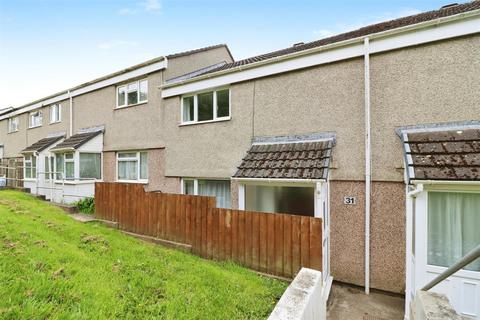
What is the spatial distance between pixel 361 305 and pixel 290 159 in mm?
3660

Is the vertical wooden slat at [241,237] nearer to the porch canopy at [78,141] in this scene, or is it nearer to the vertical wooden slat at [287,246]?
the vertical wooden slat at [287,246]

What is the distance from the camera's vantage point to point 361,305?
5.42 metres

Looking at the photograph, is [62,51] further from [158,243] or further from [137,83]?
[158,243]

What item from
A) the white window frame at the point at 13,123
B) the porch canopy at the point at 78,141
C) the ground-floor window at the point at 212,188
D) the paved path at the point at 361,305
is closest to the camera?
the paved path at the point at 361,305

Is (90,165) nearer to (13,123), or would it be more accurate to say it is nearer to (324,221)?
(324,221)

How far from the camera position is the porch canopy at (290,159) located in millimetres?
6178

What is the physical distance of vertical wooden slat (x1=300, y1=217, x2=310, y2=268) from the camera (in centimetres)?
548

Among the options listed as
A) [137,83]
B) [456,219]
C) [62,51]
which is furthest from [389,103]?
[62,51]

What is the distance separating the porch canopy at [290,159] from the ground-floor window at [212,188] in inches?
76.3

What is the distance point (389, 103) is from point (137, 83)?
1091 centimetres

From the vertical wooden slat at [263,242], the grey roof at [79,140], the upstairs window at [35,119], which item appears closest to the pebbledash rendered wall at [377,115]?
the vertical wooden slat at [263,242]

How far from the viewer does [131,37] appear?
1150 centimetres

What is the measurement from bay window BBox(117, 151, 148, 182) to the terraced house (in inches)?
82.7

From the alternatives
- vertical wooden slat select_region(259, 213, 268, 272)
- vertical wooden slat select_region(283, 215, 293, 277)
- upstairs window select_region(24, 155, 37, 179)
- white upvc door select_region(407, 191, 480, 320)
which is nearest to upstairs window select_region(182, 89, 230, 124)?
vertical wooden slat select_region(259, 213, 268, 272)
